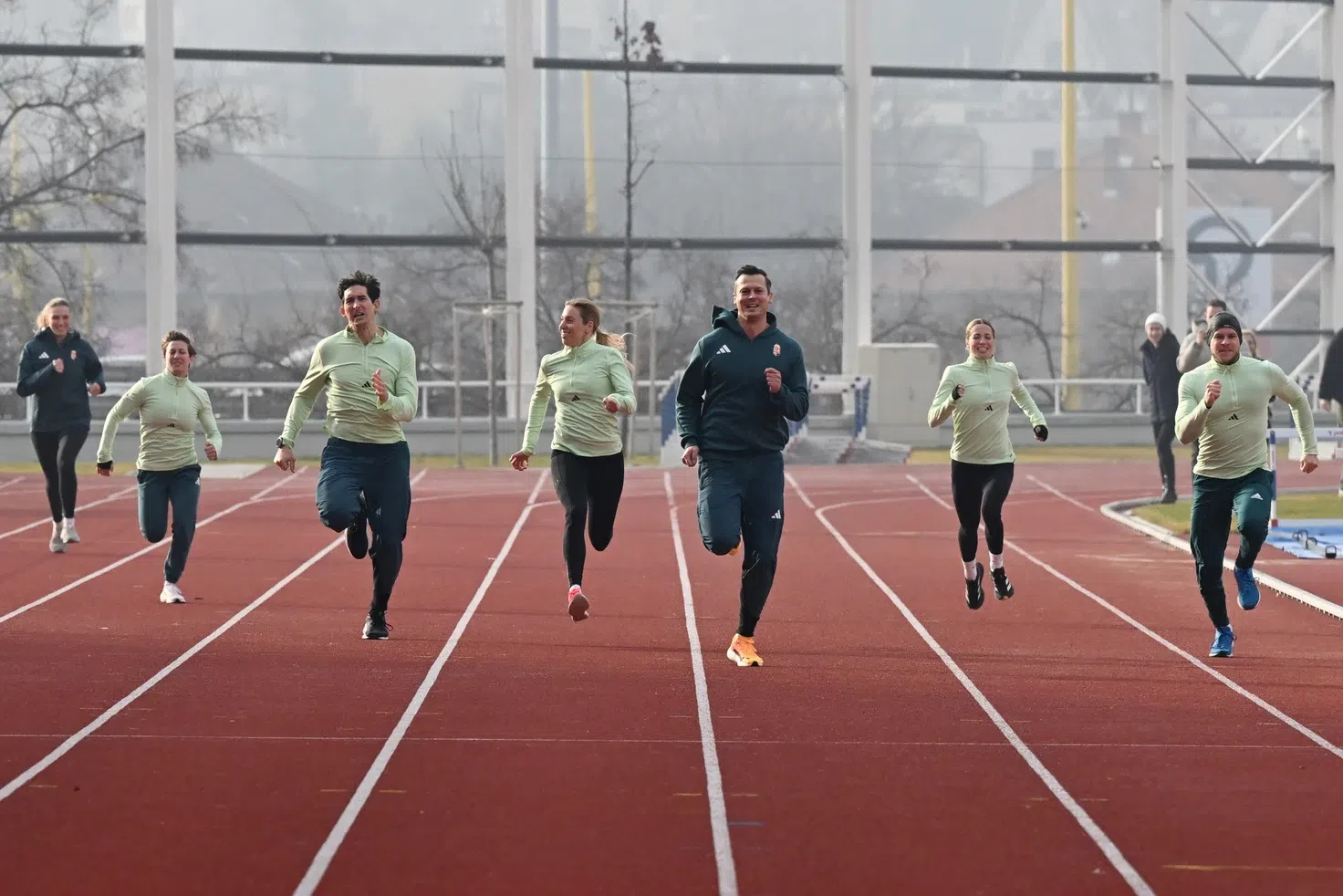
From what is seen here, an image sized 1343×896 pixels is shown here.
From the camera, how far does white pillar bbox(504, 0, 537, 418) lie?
107ft

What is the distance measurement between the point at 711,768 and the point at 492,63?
26.9m

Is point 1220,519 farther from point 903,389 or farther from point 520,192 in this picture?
point 520,192

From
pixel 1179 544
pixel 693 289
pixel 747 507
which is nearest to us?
pixel 747 507

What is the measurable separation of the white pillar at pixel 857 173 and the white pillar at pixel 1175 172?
5.26 metres

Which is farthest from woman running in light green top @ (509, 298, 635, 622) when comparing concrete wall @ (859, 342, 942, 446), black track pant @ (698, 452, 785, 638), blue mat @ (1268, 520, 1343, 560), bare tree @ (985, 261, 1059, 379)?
bare tree @ (985, 261, 1059, 379)

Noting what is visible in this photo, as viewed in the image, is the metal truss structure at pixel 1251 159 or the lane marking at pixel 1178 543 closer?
the lane marking at pixel 1178 543

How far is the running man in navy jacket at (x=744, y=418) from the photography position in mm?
9250

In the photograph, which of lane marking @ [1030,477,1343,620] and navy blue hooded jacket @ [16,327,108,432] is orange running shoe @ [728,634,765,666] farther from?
navy blue hooded jacket @ [16,327,108,432]

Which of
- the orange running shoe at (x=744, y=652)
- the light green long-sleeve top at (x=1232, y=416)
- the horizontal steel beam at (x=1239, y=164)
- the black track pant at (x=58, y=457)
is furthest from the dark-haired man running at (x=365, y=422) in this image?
the horizontal steel beam at (x=1239, y=164)

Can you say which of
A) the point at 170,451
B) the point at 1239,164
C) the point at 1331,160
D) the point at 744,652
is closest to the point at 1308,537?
the point at 744,652

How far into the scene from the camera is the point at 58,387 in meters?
14.8

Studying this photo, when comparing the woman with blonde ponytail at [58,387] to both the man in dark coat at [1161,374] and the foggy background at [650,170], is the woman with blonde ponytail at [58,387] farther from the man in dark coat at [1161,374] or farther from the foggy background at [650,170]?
the foggy background at [650,170]

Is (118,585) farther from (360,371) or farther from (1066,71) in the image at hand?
(1066,71)

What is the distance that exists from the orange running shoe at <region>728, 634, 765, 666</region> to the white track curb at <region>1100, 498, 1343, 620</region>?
10.1 ft
